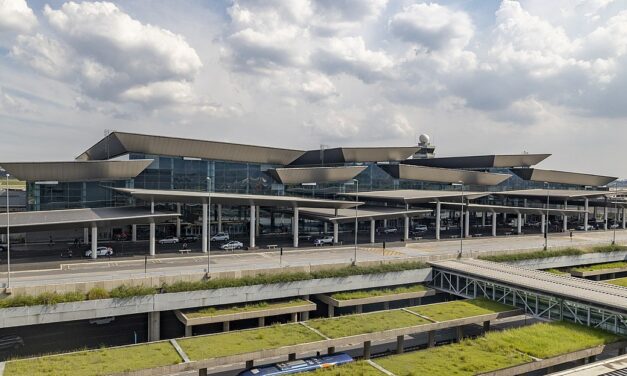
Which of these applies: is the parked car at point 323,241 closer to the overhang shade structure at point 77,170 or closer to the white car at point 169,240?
the white car at point 169,240

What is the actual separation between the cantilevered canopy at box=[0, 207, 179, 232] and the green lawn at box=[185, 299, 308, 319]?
47.6 ft

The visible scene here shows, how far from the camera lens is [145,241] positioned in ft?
201

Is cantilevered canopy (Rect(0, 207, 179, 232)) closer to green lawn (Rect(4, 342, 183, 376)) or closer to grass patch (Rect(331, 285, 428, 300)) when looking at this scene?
grass patch (Rect(331, 285, 428, 300))

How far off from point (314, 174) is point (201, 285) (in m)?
37.2

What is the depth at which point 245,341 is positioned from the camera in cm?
3048

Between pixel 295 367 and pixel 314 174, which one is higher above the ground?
pixel 314 174

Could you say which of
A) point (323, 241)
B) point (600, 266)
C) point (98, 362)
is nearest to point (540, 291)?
point (323, 241)

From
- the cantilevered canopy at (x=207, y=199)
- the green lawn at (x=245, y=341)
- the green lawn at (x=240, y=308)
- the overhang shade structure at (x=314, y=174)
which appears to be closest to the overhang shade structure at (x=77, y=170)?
the cantilevered canopy at (x=207, y=199)

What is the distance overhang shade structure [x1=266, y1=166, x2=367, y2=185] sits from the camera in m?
69.1

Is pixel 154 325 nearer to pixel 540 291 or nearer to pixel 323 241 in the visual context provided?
pixel 323 241

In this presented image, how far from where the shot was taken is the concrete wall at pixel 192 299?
109 ft

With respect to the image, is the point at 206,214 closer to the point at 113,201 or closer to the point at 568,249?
the point at 113,201

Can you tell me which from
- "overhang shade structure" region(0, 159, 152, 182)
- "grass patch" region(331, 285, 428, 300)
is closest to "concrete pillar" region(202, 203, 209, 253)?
"overhang shade structure" region(0, 159, 152, 182)

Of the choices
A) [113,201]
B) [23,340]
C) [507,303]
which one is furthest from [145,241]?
[507,303]
